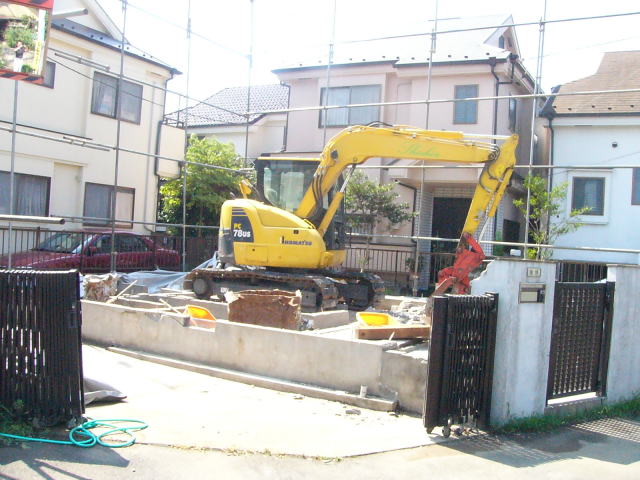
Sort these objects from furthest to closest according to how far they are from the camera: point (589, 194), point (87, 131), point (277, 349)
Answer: point (87, 131)
point (589, 194)
point (277, 349)

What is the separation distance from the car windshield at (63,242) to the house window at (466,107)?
34.8 ft

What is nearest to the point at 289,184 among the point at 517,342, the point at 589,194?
the point at 517,342

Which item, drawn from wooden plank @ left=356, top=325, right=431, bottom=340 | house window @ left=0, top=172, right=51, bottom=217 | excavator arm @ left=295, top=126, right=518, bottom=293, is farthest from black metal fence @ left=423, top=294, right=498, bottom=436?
house window @ left=0, top=172, right=51, bottom=217

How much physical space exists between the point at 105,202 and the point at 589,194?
44.0ft

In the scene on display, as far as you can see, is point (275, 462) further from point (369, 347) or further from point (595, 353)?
point (595, 353)

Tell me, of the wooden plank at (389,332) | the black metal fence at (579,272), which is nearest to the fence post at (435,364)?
the wooden plank at (389,332)

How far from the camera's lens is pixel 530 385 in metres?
6.21

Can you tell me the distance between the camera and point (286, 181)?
41.5 ft

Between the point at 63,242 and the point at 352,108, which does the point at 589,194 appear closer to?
the point at 352,108

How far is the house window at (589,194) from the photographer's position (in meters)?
16.2

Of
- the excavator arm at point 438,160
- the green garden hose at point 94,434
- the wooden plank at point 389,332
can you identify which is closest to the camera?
the green garden hose at point 94,434

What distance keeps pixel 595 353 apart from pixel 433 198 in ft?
44.3

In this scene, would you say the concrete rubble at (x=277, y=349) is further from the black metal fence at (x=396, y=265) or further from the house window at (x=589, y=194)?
the house window at (x=589, y=194)

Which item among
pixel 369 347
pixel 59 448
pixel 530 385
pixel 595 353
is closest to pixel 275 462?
pixel 59 448
